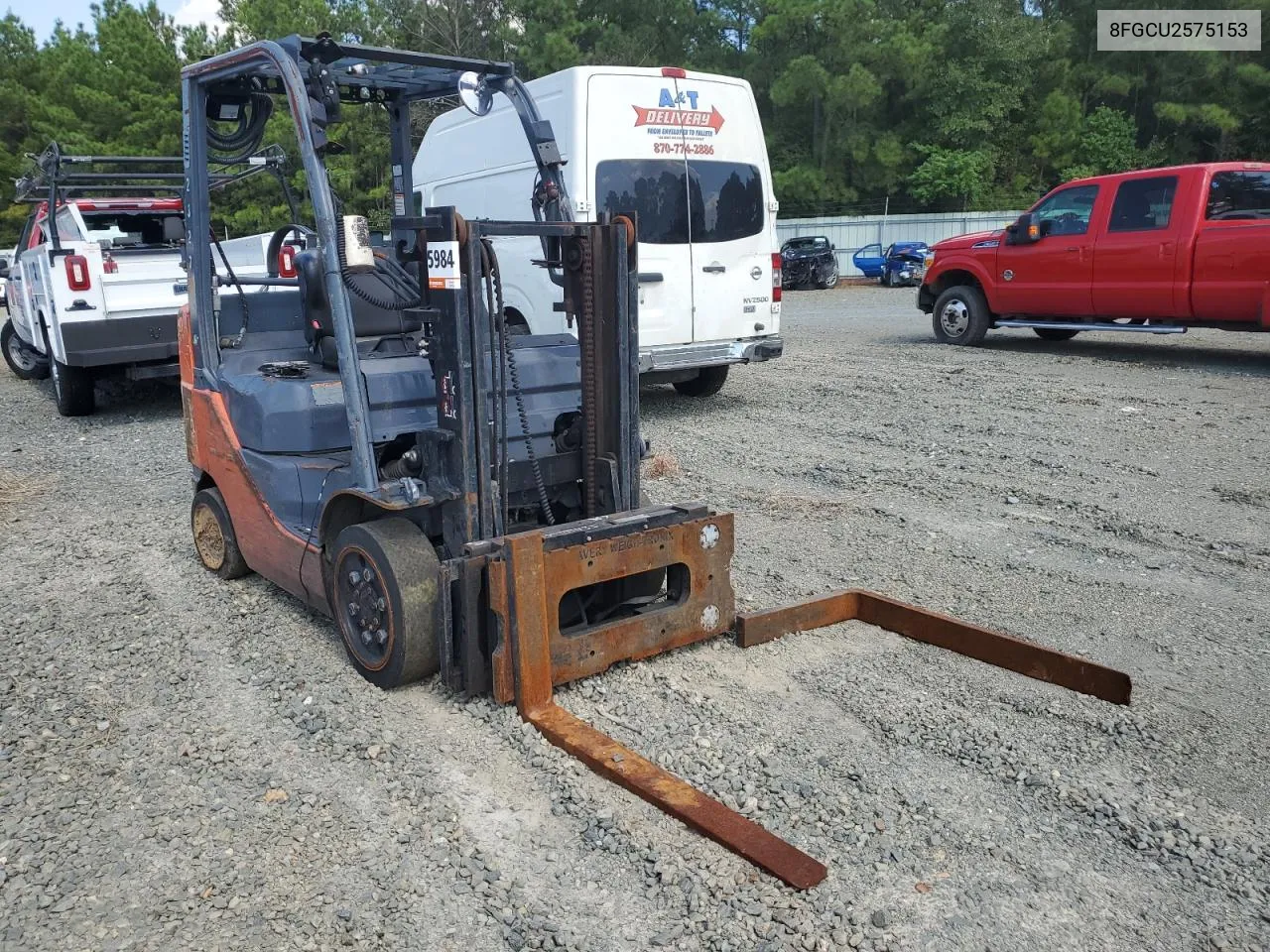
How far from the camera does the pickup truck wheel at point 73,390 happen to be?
1061cm

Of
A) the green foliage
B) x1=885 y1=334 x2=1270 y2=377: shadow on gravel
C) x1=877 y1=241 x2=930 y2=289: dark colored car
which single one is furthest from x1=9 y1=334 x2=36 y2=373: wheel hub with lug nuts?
the green foliage

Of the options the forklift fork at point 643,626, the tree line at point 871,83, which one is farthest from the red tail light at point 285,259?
the tree line at point 871,83

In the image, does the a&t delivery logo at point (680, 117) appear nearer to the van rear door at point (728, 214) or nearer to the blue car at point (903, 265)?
the van rear door at point (728, 214)

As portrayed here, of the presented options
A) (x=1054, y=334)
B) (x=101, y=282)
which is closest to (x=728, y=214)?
(x=101, y=282)

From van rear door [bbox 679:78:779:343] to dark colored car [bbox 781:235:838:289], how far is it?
19754 millimetres

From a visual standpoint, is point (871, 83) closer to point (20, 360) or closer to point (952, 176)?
point (952, 176)

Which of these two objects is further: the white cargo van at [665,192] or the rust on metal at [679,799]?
the white cargo van at [665,192]

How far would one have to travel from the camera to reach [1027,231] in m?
13.0

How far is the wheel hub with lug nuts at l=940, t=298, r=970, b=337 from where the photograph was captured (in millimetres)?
14070

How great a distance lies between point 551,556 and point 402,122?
115 inches

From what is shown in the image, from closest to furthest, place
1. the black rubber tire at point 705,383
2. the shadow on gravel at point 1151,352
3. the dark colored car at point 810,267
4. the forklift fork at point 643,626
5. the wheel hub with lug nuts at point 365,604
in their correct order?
the forklift fork at point 643,626
the wheel hub with lug nuts at point 365,604
the black rubber tire at point 705,383
the shadow on gravel at point 1151,352
the dark colored car at point 810,267

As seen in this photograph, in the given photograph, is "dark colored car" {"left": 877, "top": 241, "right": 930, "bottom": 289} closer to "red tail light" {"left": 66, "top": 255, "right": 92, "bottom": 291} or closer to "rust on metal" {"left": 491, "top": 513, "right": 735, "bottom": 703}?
"red tail light" {"left": 66, "top": 255, "right": 92, "bottom": 291}

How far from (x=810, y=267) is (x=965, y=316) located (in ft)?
52.4

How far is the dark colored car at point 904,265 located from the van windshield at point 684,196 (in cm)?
1930
